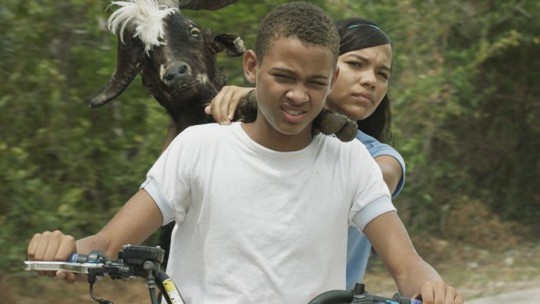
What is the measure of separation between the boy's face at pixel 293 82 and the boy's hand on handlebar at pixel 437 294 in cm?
61

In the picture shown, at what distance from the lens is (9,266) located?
8219 mm

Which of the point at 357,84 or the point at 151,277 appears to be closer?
the point at 151,277

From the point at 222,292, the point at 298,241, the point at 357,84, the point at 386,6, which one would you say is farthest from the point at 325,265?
the point at 386,6

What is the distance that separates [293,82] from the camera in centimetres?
326

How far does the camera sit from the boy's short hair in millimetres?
3293

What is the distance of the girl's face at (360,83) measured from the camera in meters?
4.31

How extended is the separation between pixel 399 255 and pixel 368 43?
4.30 feet

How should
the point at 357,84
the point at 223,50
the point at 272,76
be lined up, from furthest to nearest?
1. the point at 223,50
2. the point at 357,84
3. the point at 272,76

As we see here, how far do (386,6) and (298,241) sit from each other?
7.72 meters

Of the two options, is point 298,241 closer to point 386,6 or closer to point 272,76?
point 272,76

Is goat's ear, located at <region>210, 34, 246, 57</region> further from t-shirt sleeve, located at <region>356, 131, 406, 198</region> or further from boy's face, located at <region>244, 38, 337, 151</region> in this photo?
boy's face, located at <region>244, 38, 337, 151</region>

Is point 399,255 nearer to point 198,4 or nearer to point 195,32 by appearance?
point 195,32

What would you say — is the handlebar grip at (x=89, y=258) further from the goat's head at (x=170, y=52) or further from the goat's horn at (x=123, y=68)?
the goat's horn at (x=123, y=68)

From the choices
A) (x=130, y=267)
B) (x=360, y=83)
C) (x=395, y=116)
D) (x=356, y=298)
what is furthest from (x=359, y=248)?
(x=395, y=116)
